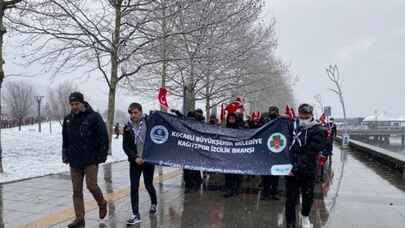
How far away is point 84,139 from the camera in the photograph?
611 cm

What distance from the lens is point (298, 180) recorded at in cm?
630

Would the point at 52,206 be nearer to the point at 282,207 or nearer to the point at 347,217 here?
the point at 282,207

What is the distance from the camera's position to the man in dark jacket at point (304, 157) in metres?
6.13

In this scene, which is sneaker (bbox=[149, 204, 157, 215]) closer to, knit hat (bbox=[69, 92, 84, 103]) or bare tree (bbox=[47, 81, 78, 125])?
knit hat (bbox=[69, 92, 84, 103])

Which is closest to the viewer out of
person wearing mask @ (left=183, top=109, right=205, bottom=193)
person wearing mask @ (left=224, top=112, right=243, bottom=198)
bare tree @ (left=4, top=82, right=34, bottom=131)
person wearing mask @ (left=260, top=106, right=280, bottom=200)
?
person wearing mask @ (left=260, top=106, right=280, bottom=200)

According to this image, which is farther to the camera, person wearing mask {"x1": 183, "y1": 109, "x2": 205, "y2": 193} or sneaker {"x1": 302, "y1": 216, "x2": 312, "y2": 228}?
person wearing mask {"x1": 183, "y1": 109, "x2": 205, "y2": 193}

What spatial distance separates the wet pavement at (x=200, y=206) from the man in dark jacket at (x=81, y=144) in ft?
2.04

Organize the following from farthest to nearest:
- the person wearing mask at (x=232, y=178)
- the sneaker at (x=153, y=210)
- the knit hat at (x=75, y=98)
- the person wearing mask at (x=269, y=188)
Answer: the person wearing mask at (x=232, y=178), the person wearing mask at (x=269, y=188), the sneaker at (x=153, y=210), the knit hat at (x=75, y=98)

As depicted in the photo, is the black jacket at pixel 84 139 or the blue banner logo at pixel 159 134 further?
the blue banner logo at pixel 159 134

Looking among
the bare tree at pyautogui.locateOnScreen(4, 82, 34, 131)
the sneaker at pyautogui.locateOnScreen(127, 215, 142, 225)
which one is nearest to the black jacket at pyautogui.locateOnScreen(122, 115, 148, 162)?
the sneaker at pyautogui.locateOnScreen(127, 215, 142, 225)

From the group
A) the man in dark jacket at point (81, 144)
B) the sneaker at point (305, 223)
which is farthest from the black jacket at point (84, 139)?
the sneaker at point (305, 223)

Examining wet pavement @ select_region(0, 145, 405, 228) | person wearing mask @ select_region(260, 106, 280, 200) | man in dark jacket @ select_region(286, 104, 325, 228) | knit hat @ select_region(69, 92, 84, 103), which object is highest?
knit hat @ select_region(69, 92, 84, 103)

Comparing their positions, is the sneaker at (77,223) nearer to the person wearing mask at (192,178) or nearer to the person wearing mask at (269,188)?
the person wearing mask at (192,178)

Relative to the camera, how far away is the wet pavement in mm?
6707
